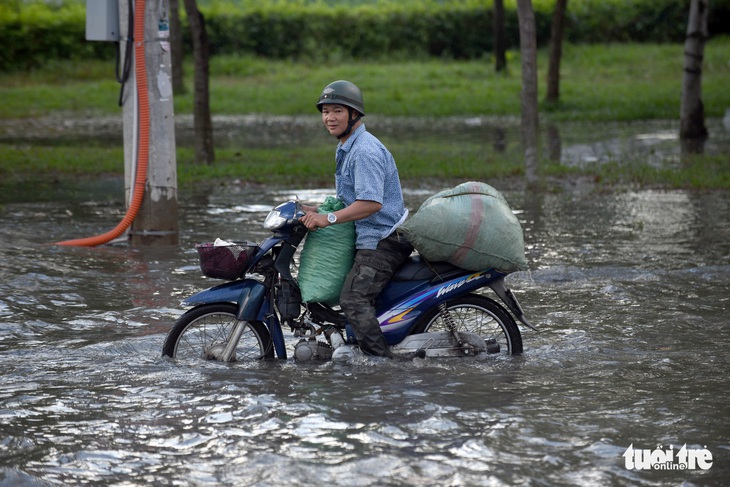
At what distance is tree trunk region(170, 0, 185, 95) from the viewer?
22344mm

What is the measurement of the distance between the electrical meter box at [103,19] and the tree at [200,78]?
575 centimetres

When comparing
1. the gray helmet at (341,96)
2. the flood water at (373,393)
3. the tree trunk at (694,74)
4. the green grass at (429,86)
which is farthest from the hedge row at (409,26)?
the gray helmet at (341,96)

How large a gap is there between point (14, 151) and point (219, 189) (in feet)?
16.8

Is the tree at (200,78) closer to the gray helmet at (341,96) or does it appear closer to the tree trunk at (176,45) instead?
the tree trunk at (176,45)

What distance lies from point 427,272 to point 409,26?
36367mm

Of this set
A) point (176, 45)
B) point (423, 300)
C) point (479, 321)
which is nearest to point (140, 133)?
point (423, 300)

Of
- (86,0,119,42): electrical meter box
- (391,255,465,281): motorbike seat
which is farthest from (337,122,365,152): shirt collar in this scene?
(86,0,119,42): electrical meter box

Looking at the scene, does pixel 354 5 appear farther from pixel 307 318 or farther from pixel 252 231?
pixel 307 318

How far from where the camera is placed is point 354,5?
4784 cm

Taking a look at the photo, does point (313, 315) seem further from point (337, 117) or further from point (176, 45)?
point (176, 45)

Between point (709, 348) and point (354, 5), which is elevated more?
point (354, 5)

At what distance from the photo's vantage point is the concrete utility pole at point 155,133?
10555 millimetres

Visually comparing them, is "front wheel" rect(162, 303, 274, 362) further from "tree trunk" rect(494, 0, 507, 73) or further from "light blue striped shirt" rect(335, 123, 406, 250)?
"tree trunk" rect(494, 0, 507, 73)

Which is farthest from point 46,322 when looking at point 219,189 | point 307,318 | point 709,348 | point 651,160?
point 651,160
